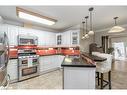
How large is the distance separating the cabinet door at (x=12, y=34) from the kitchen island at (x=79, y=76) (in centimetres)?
239

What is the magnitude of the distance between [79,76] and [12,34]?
2.76 metres

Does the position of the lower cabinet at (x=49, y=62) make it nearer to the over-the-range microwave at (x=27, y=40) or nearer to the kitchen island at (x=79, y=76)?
the over-the-range microwave at (x=27, y=40)

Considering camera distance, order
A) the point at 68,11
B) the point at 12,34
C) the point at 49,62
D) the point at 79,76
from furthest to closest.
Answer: the point at 49,62, the point at 12,34, the point at 68,11, the point at 79,76

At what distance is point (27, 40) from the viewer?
3744mm

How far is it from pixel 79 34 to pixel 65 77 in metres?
3.27

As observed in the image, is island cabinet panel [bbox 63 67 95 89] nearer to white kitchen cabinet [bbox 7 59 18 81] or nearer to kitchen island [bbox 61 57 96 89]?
kitchen island [bbox 61 57 96 89]

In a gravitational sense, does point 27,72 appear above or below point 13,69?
below

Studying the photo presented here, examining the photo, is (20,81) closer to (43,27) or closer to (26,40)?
(26,40)

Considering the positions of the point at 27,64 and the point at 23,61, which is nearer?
the point at 23,61

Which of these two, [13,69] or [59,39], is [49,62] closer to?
[59,39]

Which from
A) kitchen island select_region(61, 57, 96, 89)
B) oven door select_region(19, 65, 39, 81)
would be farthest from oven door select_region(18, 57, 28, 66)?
kitchen island select_region(61, 57, 96, 89)

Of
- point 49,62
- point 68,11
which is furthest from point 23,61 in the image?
point 68,11

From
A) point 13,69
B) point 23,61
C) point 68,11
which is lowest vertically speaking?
point 13,69

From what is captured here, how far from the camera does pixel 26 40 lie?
146 inches
